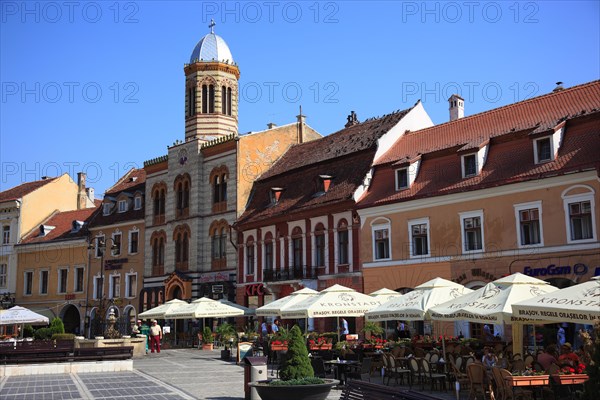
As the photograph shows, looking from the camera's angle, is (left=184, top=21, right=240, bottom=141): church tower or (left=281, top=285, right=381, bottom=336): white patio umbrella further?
(left=184, top=21, right=240, bottom=141): church tower

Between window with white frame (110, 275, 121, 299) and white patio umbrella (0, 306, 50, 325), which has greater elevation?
window with white frame (110, 275, 121, 299)

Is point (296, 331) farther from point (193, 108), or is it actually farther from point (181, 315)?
Result: point (193, 108)

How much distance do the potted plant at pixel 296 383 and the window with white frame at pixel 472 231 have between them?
13.5 meters

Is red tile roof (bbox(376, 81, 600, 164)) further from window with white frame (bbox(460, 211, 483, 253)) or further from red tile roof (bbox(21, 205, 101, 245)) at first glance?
red tile roof (bbox(21, 205, 101, 245))

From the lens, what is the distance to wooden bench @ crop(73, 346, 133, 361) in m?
23.7

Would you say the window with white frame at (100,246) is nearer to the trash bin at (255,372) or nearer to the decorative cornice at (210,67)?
the decorative cornice at (210,67)

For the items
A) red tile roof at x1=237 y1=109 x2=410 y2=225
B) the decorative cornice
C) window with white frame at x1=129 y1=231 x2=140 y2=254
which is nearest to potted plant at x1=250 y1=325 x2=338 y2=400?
red tile roof at x1=237 y1=109 x2=410 y2=225

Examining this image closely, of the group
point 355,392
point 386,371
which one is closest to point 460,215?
point 386,371

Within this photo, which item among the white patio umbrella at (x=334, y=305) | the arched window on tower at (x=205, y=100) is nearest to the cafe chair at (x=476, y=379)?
the white patio umbrella at (x=334, y=305)

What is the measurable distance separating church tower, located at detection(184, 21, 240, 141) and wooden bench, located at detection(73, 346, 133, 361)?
74.3 ft

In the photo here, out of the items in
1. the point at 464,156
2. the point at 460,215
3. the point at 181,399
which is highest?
the point at 464,156

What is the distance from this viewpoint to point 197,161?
4297 centimetres

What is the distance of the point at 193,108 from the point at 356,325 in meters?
21.4

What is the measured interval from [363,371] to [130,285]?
3079 centimetres
